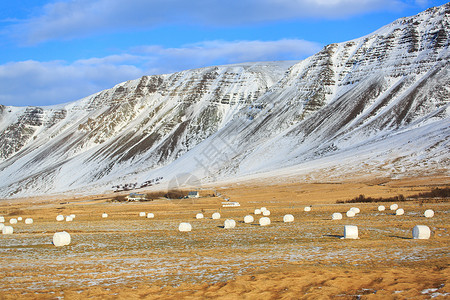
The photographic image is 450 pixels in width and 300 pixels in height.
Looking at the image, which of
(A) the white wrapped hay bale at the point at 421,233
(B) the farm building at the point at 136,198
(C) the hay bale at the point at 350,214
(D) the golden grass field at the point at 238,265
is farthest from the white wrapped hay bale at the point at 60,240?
(B) the farm building at the point at 136,198

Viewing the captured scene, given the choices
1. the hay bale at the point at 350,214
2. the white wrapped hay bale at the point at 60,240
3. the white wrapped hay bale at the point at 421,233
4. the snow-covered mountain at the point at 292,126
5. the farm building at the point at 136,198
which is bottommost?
the farm building at the point at 136,198

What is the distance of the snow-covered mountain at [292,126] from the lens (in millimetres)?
102938

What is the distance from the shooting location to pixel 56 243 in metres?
22.2

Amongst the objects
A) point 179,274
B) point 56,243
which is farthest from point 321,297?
point 56,243

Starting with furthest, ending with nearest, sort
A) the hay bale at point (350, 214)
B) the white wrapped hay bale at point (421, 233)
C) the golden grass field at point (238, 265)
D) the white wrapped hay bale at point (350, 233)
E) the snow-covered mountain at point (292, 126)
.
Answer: the snow-covered mountain at point (292, 126)
the hay bale at point (350, 214)
the white wrapped hay bale at point (350, 233)
the white wrapped hay bale at point (421, 233)
the golden grass field at point (238, 265)

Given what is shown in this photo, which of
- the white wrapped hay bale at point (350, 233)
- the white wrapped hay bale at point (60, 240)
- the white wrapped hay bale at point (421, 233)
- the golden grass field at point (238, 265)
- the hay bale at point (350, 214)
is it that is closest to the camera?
the golden grass field at point (238, 265)

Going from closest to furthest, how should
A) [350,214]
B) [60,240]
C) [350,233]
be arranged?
1. [350,233]
2. [60,240]
3. [350,214]

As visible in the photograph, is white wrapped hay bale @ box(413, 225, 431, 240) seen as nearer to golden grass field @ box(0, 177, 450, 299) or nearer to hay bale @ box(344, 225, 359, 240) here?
golden grass field @ box(0, 177, 450, 299)

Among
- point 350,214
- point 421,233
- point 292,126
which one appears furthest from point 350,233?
point 292,126

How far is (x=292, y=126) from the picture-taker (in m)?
140

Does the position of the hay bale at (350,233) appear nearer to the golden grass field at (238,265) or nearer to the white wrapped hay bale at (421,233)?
the golden grass field at (238,265)

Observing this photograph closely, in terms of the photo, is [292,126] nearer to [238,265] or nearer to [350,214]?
[350,214]

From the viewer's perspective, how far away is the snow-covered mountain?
103 meters

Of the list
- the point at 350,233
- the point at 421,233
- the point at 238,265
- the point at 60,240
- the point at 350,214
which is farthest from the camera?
the point at 350,214
